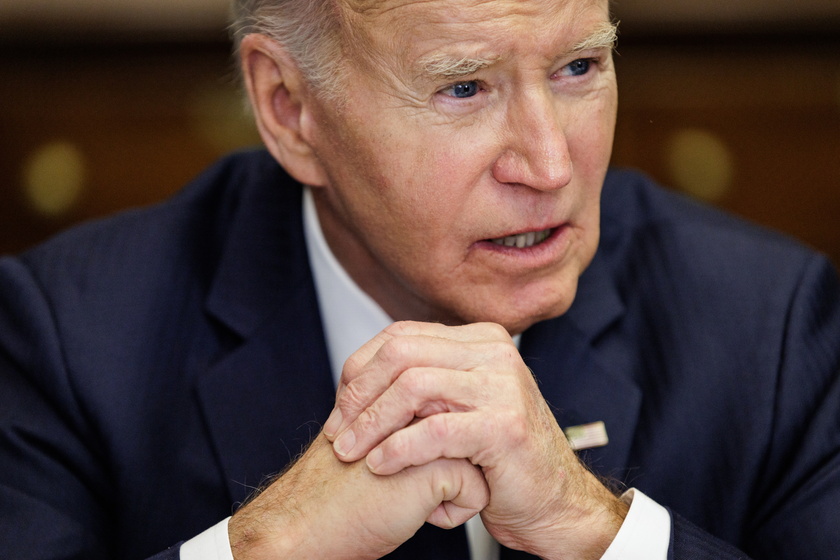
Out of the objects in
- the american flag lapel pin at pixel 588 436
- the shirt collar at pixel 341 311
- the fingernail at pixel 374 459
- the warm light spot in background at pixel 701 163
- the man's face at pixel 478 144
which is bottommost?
the warm light spot in background at pixel 701 163

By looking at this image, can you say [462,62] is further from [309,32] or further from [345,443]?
[345,443]

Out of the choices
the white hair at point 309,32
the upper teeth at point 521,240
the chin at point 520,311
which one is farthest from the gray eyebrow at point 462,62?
the chin at point 520,311

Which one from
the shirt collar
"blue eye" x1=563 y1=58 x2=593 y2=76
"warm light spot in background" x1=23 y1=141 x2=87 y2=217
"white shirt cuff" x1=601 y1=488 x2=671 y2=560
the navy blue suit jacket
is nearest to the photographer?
"white shirt cuff" x1=601 y1=488 x2=671 y2=560

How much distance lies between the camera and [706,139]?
3.48 meters

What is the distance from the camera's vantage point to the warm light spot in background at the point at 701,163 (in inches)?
137

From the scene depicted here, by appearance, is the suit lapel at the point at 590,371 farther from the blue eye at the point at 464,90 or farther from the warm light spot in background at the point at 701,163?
the warm light spot in background at the point at 701,163

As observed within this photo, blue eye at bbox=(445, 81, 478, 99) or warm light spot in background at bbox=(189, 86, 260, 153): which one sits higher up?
blue eye at bbox=(445, 81, 478, 99)

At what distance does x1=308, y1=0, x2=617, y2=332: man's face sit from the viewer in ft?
5.29

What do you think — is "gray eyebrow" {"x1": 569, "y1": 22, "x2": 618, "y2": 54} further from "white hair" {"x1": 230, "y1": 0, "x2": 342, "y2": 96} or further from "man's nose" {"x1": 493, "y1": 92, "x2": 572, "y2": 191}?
"white hair" {"x1": 230, "y1": 0, "x2": 342, "y2": 96}

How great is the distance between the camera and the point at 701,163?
3.54 m

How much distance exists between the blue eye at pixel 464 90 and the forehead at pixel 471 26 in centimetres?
7

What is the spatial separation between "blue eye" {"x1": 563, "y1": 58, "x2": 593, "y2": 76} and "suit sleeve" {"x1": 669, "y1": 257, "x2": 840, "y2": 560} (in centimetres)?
68

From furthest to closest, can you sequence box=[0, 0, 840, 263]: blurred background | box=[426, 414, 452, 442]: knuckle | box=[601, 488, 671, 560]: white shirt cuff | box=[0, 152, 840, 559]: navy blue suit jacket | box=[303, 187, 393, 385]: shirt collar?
1. box=[0, 0, 840, 263]: blurred background
2. box=[303, 187, 393, 385]: shirt collar
3. box=[0, 152, 840, 559]: navy blue suit jacket
4. box=[601, 488, 671, 560]: white shirt cuff
5. box=[426, 414, 452, 442]: knuckle

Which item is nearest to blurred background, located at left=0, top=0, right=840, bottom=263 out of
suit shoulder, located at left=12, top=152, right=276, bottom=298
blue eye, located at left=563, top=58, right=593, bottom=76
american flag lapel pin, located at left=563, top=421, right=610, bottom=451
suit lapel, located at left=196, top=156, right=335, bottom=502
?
suit shoulder, located at left=12, top=152, right=276, bottom=298
